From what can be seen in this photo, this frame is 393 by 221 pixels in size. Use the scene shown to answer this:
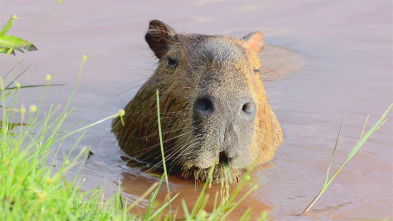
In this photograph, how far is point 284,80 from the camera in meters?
7.46

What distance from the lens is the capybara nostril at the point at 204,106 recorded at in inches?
167

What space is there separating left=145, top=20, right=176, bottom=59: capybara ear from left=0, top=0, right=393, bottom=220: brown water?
0.63 ft

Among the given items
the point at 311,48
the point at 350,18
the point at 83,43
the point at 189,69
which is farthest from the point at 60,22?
the point at 189,69

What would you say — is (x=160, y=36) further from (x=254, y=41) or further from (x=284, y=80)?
(x=284, y=80)

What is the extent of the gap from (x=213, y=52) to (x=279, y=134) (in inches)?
53.7

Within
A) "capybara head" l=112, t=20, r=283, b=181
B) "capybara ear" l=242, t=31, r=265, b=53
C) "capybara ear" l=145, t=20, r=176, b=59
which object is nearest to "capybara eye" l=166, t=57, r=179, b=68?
"capybara head" l=112, t=20, r=283, b=181

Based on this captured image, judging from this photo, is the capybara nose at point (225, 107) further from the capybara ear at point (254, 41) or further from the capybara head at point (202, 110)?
the capybara ear at point (254, 41)

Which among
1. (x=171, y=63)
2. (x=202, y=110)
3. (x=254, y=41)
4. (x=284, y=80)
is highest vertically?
(x=254, y=41)

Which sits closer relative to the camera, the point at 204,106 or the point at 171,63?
the point at 204,106

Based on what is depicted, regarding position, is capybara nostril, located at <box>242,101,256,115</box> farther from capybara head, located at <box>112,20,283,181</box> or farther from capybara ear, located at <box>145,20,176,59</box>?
capybara ear, located at <box>145,20,176,59</box>

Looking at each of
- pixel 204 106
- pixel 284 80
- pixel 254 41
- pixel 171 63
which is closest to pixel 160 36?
pixel 171 63

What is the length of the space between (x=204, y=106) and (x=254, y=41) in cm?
179

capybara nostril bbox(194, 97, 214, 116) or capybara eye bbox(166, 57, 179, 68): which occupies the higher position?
capybara eye bbox(166, 57, 179, 68)

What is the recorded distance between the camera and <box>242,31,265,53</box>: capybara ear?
18.7 ft
